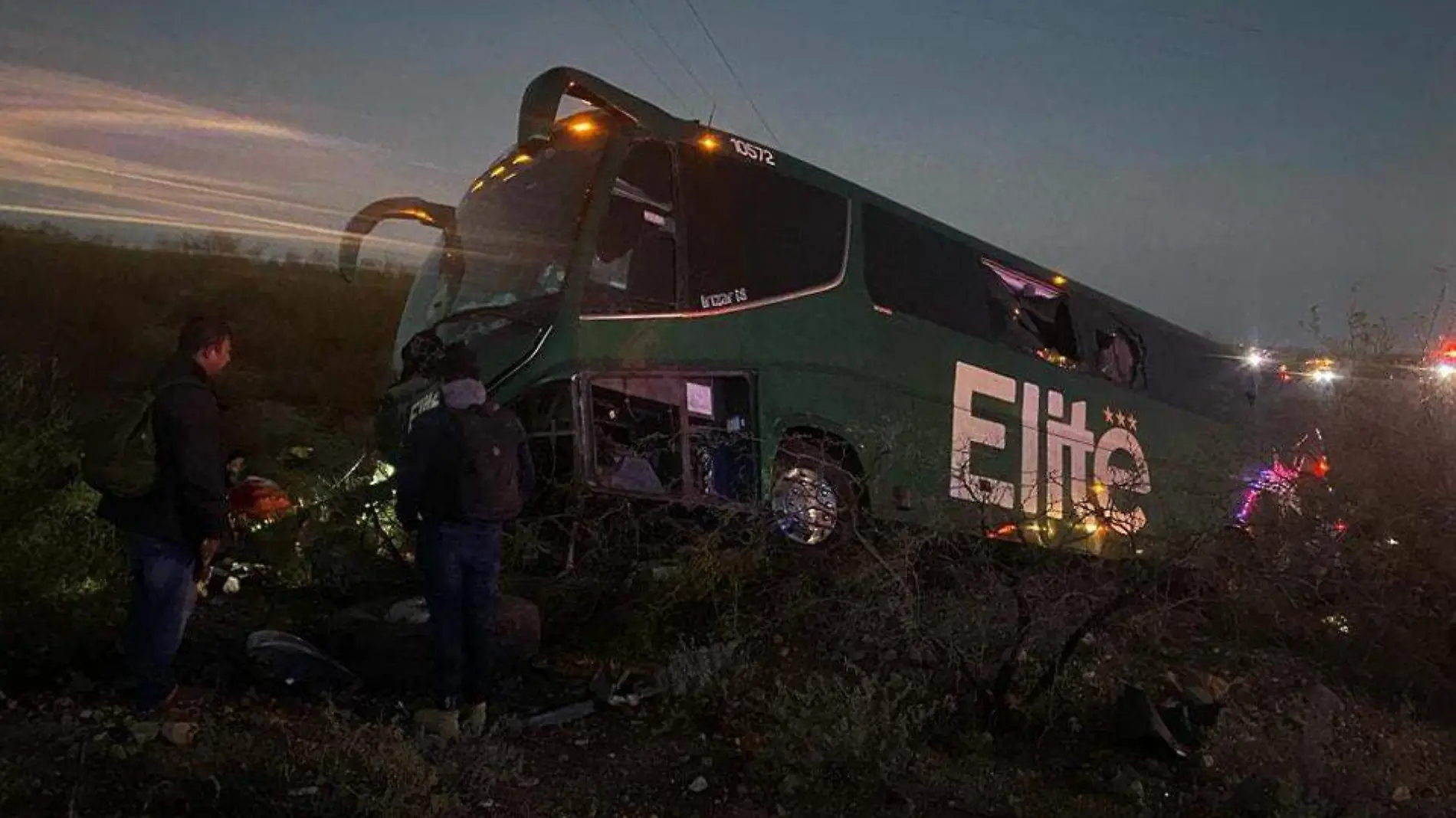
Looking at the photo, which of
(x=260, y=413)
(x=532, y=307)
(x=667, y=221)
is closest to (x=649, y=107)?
(x=667, y=221)

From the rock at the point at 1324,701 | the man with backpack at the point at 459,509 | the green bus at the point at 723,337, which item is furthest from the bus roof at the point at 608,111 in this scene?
the rock at the point at 1324,701

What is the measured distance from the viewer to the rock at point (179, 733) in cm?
445

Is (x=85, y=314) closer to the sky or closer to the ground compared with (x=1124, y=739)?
closer to the sky

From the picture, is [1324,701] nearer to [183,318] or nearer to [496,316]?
[496,316]

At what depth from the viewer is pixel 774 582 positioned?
21.5 feet

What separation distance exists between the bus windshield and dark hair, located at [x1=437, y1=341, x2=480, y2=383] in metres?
1.65

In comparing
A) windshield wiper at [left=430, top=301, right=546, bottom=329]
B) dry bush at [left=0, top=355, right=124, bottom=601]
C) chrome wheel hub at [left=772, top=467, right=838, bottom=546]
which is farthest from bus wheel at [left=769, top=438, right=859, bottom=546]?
dry bush at [left=0, top=355, right=124, bottom=601]

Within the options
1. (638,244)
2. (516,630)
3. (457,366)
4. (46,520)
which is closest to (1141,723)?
(516,630)

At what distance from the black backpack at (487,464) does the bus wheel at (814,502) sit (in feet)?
4.90

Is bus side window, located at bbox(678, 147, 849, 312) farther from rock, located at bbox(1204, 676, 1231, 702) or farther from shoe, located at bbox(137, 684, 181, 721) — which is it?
shoe, located at bbox(137, 684, 181, 721)

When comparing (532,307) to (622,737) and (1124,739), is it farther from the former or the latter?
(1124,739)

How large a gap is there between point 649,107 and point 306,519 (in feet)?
11.2

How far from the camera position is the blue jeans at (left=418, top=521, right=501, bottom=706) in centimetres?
528

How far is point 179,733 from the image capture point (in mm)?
4461
